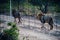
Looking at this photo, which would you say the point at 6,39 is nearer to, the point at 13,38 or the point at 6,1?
the point at 13,38

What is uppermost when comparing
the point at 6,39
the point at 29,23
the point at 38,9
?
the point at 38,9

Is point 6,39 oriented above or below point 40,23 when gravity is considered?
below

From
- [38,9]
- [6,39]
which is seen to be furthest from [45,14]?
[6,39]

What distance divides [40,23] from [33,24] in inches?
3.3

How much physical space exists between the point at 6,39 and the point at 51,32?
0.51 metres

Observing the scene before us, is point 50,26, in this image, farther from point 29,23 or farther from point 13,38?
point 13,38

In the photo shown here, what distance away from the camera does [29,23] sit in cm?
227

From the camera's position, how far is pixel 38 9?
221cm

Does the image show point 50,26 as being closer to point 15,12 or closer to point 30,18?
point 30,18

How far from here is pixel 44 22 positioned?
2246 millimetres

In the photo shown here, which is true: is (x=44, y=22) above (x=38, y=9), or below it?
below

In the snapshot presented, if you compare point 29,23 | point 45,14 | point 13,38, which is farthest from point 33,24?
point 13,38

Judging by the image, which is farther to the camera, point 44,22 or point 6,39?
point 44,22

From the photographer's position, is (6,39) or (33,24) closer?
(6,39)
